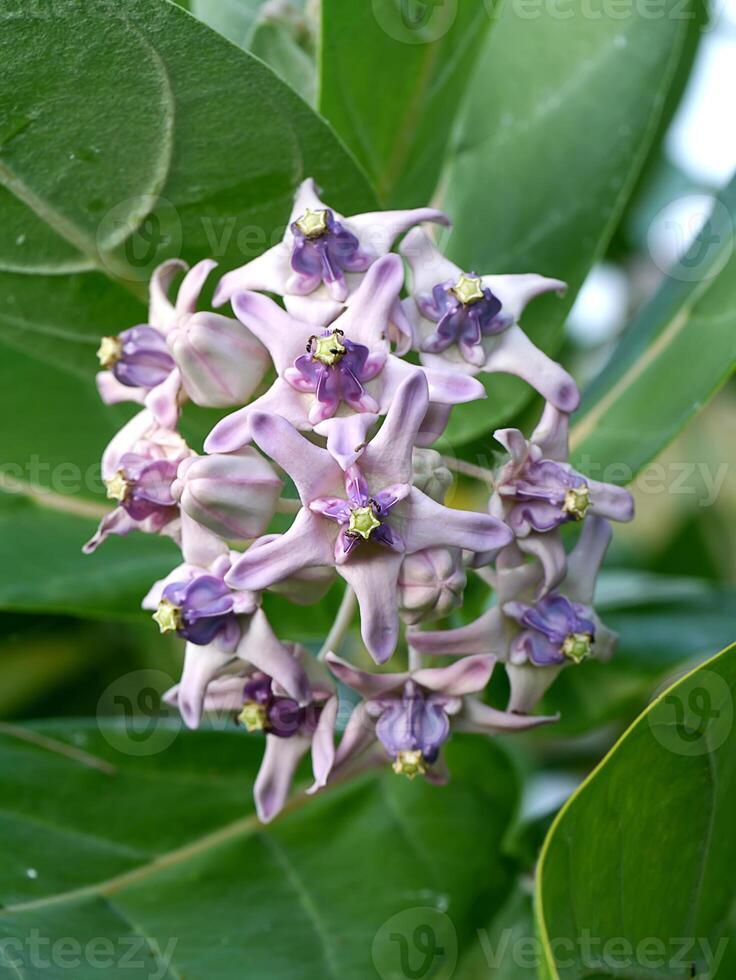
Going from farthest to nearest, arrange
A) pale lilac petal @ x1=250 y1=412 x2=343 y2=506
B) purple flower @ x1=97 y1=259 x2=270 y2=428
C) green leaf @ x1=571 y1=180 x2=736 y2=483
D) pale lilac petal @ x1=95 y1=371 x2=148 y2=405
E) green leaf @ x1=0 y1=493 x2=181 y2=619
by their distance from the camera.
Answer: green leaf @ x1=0 y1=493 x2=181 y2=619 < green leaf @ x1=571 y1=180 x2=736 y2=483 < pale lilac petal @ x1=95 y1=371 x2=148 y2=405 < purple flower @ x1=97 y1=259 x2=270 y2=428 < pale lilac petal @ x1=250 y1=412 x2=343 y2=506

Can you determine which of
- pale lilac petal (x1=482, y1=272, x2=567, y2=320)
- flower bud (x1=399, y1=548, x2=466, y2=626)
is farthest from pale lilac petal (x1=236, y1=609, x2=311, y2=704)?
pale lilac petal (x1=482, y1=272, x2=567, y2=320)

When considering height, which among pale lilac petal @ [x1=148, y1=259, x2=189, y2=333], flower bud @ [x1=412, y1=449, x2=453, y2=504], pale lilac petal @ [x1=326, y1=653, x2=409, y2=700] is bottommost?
pale lilac petal @ [x1=326, y1=653, x2=409, y2=700]

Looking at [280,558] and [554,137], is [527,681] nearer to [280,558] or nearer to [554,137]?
[280,558]

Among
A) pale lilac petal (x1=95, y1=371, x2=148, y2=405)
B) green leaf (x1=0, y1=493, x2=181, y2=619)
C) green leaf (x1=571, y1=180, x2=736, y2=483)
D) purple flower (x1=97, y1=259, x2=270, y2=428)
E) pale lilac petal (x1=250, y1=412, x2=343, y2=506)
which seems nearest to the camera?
pale lilac petal (x1=250, y1=412, x2=343, y2=506)

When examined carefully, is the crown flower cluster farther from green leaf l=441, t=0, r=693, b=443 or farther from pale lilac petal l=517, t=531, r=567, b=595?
green leaf l=441, t=0, r=693, b=443

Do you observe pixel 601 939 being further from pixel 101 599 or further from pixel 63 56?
pixel 63 56

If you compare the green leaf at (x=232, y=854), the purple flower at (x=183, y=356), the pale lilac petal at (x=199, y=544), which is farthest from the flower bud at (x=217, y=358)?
the green leaf at (x=232, y=854)
